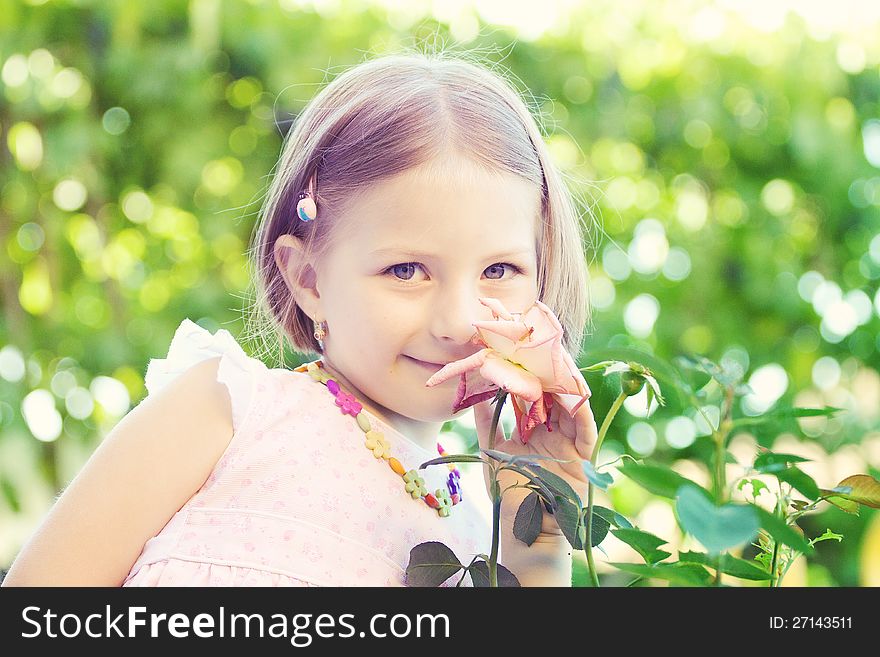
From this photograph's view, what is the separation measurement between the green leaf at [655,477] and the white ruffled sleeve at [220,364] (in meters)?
0.38

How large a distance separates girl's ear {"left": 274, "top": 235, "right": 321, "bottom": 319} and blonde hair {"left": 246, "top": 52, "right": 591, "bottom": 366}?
0.01 m

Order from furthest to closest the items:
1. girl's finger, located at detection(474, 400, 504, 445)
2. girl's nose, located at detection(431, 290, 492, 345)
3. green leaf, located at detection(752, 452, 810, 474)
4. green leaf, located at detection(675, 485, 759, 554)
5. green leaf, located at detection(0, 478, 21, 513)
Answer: green leaf, located at detection(0, 478, 21, 513) → girl's finger, located at detection(474, 400, 504, 445) → girl's nose, located at detection(431, 290, 492, 345) → green leaf, located at detection(752, 452, 810, 474) → green leaf, located at detection(675, 485, 759, 554)

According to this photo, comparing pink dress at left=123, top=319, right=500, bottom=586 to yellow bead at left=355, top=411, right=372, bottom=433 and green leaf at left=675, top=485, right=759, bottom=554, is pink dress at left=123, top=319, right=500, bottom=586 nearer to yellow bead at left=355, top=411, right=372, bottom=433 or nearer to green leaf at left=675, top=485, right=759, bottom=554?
yellow bead at left=355, top=411, right=372, bottom=433

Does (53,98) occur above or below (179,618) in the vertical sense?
above

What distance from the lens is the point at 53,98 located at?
2.10 meters

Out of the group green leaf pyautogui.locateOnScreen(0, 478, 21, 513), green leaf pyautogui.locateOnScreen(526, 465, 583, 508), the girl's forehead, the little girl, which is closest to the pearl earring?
the little girl

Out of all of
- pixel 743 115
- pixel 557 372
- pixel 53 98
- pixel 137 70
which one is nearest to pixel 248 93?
pixel 137 70

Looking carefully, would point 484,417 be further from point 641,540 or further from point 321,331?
point 641,540

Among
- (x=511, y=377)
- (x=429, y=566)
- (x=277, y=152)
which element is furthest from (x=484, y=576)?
(x=277, y=152)

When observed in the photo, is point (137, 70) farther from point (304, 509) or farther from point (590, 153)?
point (304, 509)

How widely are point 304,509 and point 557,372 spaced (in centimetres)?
24

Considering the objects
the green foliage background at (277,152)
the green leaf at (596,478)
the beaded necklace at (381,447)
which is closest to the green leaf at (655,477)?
the green leaf at (596,478)

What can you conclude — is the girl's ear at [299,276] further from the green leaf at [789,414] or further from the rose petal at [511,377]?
the green leaf at [789,414]

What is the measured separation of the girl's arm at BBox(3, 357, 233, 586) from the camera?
736 millimetres
